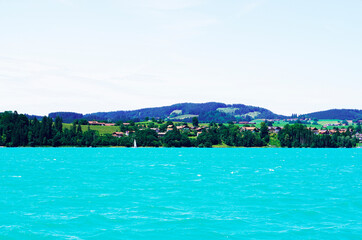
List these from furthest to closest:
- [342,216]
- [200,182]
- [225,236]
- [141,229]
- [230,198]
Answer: [200,182], [230,198], [342,216], [141,229], [225,236]

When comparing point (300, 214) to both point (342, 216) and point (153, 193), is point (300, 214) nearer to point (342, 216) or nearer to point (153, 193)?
point (342, 216)

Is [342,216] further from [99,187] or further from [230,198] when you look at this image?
[99,187]

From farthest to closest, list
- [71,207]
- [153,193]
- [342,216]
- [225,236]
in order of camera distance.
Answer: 1. [153,193]
2. [71,207]
3. [342,216]
4. [225,236]

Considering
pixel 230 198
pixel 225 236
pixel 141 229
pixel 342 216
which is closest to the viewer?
pixel 225 236

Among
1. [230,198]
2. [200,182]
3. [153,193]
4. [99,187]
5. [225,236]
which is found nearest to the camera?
[225,236]

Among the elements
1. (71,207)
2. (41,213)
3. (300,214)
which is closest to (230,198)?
(300,214)

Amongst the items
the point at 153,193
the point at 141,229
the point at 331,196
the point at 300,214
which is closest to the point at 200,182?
the point at 153,193

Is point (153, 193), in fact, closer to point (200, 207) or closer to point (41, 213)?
point (200, 207)

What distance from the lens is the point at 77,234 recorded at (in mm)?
31906

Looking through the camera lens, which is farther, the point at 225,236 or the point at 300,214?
the point at 300,214

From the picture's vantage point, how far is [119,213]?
A: 130 ft

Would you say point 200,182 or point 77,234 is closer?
point 77,234

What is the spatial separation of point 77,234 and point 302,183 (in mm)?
44711

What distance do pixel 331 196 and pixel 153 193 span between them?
23.1 m
